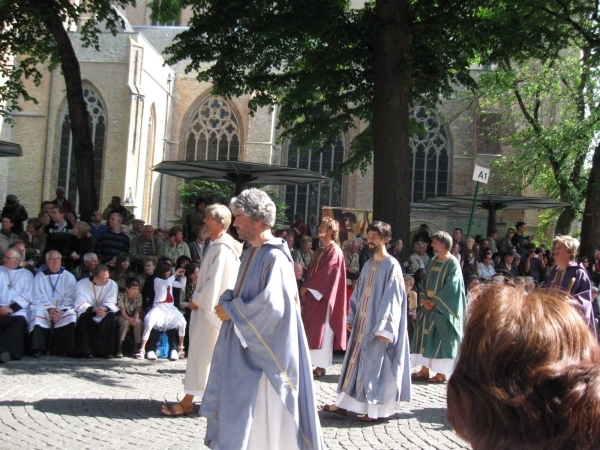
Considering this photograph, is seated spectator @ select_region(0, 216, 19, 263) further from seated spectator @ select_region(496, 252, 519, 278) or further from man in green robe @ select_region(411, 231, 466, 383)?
seated spectator @ select_region(496, 252, 519, 278)

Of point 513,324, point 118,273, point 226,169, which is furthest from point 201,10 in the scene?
point 513,324

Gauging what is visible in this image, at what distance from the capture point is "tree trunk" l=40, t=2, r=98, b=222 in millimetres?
15805

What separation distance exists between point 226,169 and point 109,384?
738cm

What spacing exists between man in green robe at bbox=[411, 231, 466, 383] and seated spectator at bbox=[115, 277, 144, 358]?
A: 13.8 ft

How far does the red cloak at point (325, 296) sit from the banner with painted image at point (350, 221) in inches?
388

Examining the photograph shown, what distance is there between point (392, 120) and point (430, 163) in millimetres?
21646

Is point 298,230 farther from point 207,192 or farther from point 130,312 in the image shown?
point 207,192

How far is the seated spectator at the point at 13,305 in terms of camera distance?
9.87m

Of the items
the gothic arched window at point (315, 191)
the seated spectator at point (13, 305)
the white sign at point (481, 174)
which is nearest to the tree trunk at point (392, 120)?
the white sign at point (481, 174)

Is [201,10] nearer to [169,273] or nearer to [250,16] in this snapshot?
[250,16]

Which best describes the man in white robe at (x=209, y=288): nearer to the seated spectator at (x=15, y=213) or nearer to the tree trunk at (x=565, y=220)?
the seated spectator at (x=15, y=213)

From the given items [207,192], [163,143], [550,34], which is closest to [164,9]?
[550,34]

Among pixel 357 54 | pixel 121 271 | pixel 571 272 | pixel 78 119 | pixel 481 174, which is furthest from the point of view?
pixel 78 119

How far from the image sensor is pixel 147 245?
1309cm
